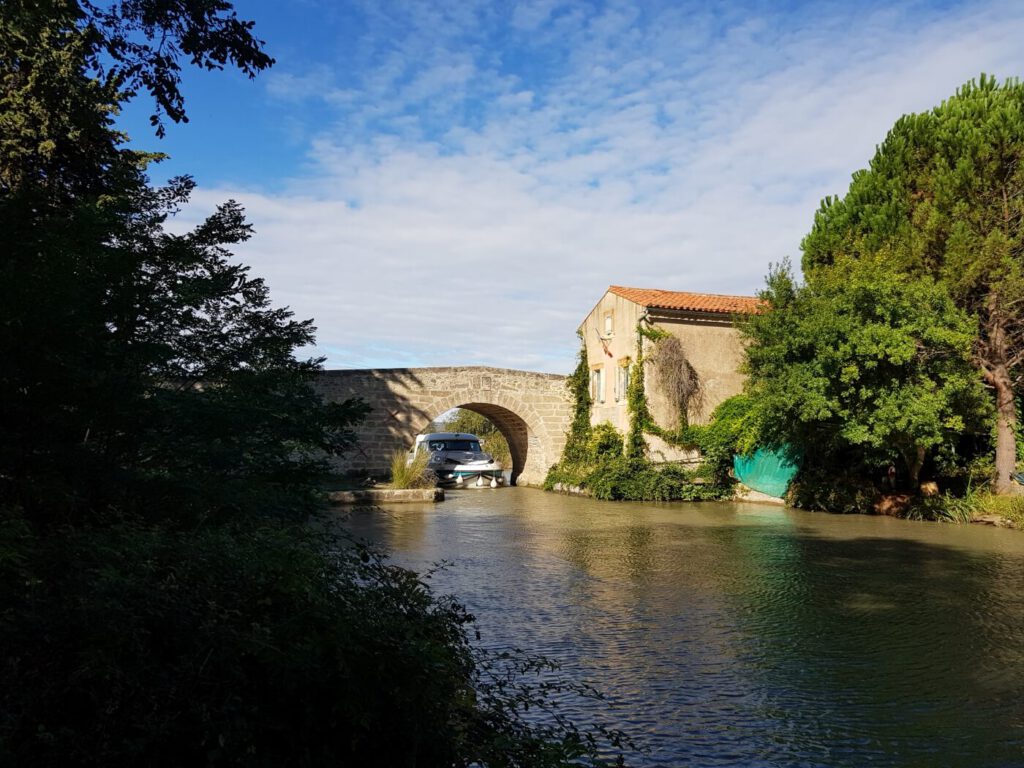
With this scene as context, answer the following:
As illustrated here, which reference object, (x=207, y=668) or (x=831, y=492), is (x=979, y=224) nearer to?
(x=831, y=492)

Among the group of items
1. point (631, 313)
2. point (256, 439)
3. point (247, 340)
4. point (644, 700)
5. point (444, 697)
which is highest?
point (631, 313)

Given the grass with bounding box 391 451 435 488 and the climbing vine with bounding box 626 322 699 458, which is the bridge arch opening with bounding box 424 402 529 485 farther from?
the grass with bounding box 391 451 435 488

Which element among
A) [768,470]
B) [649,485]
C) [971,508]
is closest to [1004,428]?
[971,508]

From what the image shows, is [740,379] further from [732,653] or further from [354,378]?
[732,653]

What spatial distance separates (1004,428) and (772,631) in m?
12.0

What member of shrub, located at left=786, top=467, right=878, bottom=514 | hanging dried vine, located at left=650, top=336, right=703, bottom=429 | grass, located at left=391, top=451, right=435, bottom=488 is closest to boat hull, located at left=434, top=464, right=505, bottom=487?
grass, located at left=391, top=451, right=435, bottom=488

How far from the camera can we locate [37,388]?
4344mm

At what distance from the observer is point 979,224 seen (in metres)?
16.0

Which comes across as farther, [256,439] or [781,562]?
[781,562]

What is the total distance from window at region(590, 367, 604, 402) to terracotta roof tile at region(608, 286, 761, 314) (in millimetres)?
2775

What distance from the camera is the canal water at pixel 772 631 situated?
432 cm

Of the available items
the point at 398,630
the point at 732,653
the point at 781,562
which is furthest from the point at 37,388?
the point at 781,562

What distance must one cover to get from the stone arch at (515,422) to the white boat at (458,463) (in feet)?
3.97

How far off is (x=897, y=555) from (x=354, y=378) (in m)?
18.0
